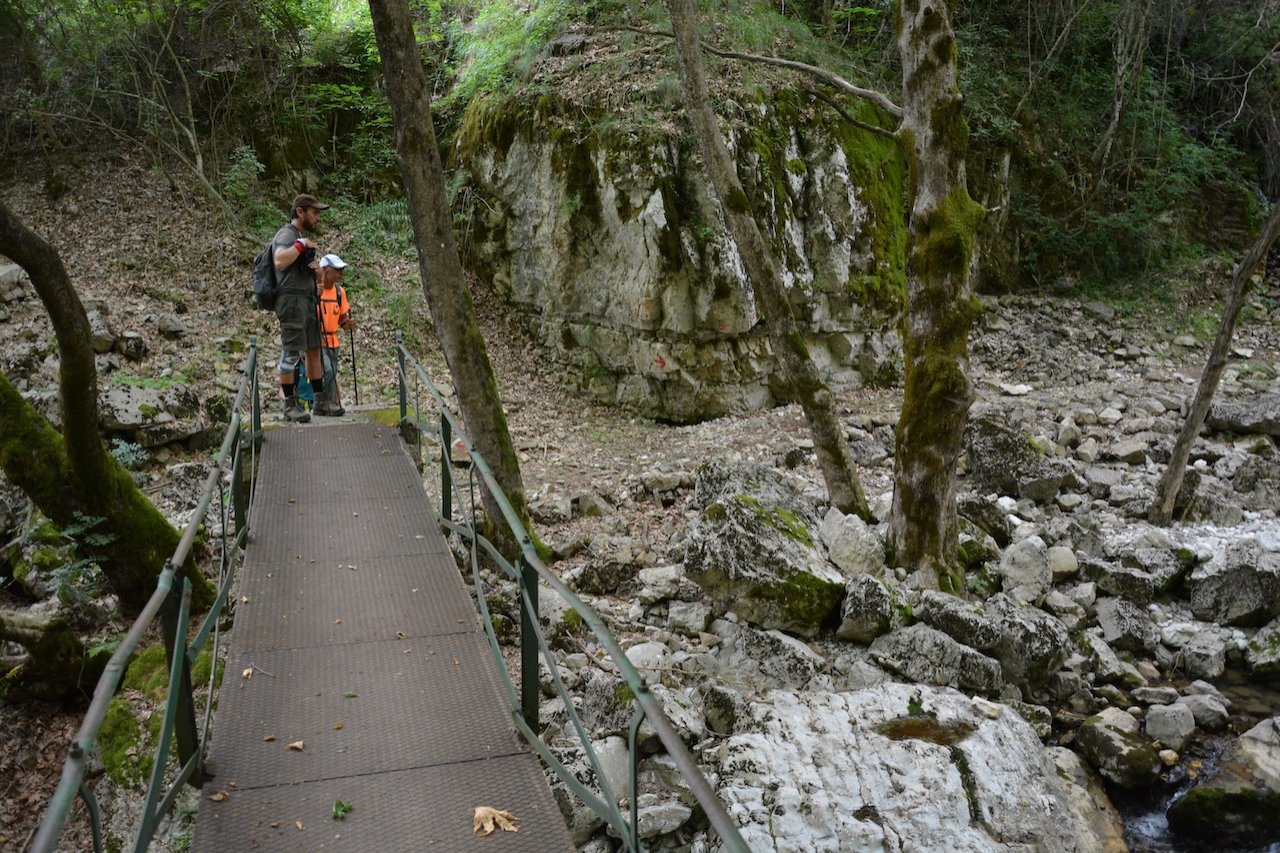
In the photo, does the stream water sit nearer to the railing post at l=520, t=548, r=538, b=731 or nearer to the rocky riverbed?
the rocky riverbed

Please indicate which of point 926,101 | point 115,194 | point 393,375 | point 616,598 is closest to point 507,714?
point 616,598

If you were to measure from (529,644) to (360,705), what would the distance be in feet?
2.95

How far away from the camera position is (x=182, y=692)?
138 inches

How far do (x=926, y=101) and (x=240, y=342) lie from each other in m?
9.48

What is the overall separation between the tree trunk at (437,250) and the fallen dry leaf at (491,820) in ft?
13.9

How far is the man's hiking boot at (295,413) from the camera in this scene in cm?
844

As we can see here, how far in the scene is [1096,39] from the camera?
733 inches

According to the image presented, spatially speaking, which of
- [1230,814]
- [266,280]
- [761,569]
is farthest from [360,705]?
[1230,814]

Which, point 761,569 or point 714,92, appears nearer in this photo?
point 761,569

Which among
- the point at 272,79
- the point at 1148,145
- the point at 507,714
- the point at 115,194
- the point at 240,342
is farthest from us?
the point at 1148,145

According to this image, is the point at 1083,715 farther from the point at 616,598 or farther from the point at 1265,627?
the point at 616,598

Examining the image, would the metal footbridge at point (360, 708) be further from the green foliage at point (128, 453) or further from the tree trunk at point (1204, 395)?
the tree trunk at point (1204, 395)

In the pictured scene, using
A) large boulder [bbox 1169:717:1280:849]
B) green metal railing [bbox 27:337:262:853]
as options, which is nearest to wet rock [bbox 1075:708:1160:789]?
large boulder [bbox 1169:717:1280:849]

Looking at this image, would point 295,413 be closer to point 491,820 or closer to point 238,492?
point 238,492
